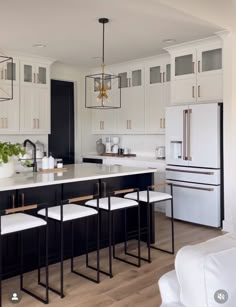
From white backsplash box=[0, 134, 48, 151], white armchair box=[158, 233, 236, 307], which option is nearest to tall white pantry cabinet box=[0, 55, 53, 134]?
white backsplash box=[0, 134, 48, 151]

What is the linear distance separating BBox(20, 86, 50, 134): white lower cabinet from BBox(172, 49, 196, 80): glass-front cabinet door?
242cm

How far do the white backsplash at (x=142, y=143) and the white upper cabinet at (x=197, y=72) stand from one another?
47.7 inches

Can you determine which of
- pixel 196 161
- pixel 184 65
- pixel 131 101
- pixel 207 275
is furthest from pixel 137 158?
pixel 207 275

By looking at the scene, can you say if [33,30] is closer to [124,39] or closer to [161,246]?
[124,39]

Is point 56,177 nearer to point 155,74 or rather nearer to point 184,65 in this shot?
point 184,65

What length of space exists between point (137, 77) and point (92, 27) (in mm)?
2286

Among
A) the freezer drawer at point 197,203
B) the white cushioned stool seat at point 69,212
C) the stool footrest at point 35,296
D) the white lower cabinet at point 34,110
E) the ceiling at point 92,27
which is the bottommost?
the stool footrest at point 35,296

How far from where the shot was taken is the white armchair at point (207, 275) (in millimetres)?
1282

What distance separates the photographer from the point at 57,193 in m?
3.82

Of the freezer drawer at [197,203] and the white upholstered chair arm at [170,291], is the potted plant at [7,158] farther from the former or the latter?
the freezer drawer at [197,203]

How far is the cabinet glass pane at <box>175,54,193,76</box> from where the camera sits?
5582 millimetres

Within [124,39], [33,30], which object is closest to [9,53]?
[33,30]

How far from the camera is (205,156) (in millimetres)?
5191

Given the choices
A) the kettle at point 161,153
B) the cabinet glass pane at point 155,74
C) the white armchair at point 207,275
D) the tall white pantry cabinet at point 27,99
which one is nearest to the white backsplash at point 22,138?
the tall white pantry cabinet at point 27,99
